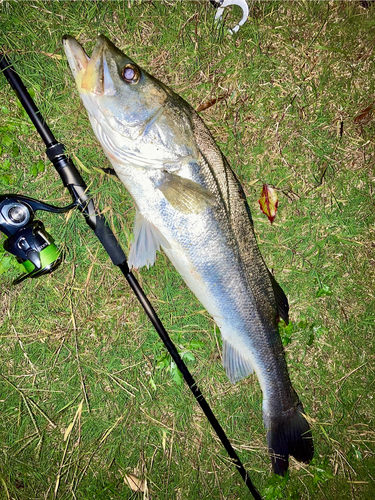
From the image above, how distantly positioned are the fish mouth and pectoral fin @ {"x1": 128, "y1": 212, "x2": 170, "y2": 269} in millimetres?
820

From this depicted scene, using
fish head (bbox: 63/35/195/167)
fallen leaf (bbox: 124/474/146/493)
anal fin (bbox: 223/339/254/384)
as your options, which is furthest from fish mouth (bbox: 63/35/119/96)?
fallen leaf (bbox: 124/474/146/493)

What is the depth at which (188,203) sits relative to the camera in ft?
7.13

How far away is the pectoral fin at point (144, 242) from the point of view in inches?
91.9

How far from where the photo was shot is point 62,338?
285 cm

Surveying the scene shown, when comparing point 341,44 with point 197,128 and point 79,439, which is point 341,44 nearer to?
point 197,128

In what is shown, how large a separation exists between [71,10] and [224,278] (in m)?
2.41

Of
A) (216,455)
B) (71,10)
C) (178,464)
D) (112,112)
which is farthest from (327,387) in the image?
(71,10)

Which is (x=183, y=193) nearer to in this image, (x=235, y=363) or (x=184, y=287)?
(x=184, y=287)

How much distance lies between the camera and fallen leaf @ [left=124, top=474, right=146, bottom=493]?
2.87 metres

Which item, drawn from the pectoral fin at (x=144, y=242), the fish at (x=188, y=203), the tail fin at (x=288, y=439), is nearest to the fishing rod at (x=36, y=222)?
the pectoral fin at (x=144, y=242)

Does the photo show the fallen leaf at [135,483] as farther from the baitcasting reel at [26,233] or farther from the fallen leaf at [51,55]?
the fallen leaf at [51,55]

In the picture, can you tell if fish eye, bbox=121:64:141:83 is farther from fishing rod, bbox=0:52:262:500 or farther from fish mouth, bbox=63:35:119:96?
fishing rod, bbox=0:52:262:500

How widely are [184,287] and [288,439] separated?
4.87ft

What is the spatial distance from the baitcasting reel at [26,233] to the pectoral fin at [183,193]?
81 centimetres
